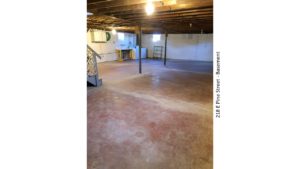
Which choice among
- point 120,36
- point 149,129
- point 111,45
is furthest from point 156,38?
point 149,129

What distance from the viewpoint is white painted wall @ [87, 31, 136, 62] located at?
34.9ft

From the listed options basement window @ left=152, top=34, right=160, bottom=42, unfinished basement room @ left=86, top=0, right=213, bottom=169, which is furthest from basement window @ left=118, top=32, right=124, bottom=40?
unfinished basement room @ left=86, top=0, right=213, bottom=169

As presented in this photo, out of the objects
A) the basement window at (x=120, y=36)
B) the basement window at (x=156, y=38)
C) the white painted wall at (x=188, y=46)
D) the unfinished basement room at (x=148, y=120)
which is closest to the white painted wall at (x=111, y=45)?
the basement window at (x=120, y=36)

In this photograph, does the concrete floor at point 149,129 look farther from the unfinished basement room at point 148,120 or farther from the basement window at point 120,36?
the basement window at point 120,36

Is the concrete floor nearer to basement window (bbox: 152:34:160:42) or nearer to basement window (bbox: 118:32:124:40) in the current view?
basement window (bbox: 118:32:124:40)

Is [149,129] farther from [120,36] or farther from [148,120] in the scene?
[120,36]

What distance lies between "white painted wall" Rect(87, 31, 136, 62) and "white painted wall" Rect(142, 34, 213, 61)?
68.6 inches

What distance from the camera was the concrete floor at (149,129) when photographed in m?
1.99
